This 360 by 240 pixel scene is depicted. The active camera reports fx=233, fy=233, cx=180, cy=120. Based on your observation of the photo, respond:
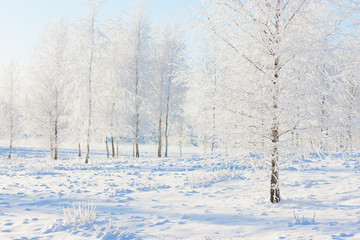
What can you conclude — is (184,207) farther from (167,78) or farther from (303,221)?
(167,78)

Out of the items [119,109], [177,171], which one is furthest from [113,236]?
[119,109]

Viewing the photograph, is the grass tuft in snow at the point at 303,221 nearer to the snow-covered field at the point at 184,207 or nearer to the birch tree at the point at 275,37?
the snow-covered field at the point at 184,207

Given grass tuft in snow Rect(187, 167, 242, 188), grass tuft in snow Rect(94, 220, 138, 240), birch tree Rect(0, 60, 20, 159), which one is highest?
birch tree Rect(0, 60, 20, 159)

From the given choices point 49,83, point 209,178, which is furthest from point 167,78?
point 209,178

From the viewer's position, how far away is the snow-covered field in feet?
12.3

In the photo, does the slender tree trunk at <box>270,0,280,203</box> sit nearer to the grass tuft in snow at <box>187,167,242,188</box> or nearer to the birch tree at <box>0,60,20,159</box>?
the grass tuft in snow at <box>187,167,242,188</box>

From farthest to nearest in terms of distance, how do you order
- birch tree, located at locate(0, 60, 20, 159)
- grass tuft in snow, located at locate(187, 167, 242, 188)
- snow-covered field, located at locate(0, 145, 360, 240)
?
birch tree, located at locate(0, 60, 20, 159) → grass tuft in snow, located at locate(187, 167, 242, 188) → snow-covered field, located at locate(0, 145, 360, 240)

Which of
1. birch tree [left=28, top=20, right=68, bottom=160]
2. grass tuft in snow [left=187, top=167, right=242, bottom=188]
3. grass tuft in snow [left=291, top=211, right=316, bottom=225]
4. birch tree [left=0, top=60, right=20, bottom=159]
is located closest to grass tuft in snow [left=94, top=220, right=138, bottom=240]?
grass tuft in snow [left=291, top=211, right=316, bottom=225]

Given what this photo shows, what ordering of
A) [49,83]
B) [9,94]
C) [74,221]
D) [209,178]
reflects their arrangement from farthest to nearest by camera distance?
[9,94] → [49,83] → [209,178] → [74,221]

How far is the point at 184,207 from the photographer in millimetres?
5168

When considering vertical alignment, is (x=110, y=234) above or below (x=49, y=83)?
below

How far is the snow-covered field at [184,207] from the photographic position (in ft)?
12.3

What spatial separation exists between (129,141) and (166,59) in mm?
7084

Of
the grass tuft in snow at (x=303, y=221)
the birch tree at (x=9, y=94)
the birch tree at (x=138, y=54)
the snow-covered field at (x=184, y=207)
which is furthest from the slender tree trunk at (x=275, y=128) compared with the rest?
the birch tree at (x=9, y=94)
